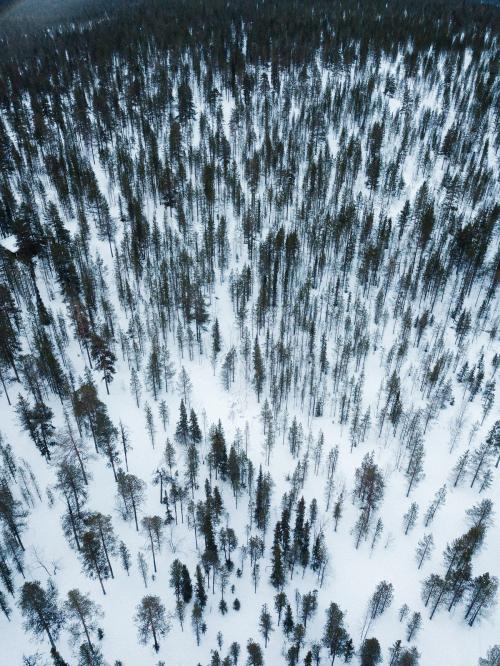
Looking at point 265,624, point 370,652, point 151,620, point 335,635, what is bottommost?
point 370,652

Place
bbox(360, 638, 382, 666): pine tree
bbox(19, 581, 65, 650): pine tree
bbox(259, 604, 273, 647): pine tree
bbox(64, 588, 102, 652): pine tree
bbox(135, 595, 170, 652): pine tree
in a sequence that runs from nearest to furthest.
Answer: bbox(19, 581, 65, 650): pine tree < bbox(64, 588, 102, 652): pine tree < bbox(360, 638, 382, 666): pine tree < bbox(135, 595, 170, 652): pine tree < bbox(259, 604, 273, 647): pine tree

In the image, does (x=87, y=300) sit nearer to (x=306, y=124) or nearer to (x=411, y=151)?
(x=306, y=124)

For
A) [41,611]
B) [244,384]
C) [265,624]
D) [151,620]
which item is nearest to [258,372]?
[244,384]

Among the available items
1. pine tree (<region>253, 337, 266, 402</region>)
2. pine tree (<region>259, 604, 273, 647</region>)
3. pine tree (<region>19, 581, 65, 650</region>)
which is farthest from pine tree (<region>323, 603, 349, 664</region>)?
pine tree (<region>253, 337, 266, 402</region>)

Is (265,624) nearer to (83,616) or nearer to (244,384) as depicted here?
(83,616)

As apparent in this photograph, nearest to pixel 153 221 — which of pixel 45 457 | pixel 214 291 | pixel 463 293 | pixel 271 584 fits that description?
pixel 214 291

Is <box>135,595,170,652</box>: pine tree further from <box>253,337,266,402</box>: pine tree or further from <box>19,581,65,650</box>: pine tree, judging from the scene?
<box>253,337,266,402</box>: pine tree

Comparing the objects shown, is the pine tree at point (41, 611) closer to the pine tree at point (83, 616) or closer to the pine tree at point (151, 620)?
the pine tree at point (83, 616)

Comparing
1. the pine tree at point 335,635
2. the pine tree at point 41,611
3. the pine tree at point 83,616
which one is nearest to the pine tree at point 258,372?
the pine tree at point 335,635

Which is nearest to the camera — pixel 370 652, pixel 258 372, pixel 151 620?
pixel 370 652
